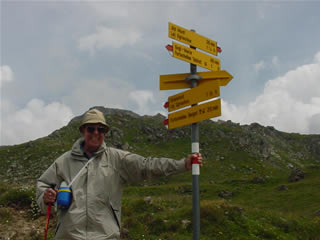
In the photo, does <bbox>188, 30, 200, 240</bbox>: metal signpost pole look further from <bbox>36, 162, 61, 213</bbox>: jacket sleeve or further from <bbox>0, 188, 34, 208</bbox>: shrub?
<bbox>0, 188, 34, 208</bbox>: shrub

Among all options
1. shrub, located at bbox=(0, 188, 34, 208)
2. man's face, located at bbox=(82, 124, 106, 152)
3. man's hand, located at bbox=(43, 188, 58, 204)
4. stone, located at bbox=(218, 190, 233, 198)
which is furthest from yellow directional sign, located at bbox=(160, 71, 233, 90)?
stone, located at bbox=(218, 190, 233, 198)

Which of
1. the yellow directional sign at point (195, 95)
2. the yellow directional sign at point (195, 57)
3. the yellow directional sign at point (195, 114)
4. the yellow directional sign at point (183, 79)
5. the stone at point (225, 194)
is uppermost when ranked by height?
the yellow directional sign at point (195, 57)

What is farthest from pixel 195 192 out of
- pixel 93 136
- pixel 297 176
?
pixel 297 176

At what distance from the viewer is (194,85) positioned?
15.8 ft

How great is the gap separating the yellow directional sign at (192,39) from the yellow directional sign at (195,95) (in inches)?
34.2

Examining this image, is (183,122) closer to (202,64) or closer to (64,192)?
(202,64)

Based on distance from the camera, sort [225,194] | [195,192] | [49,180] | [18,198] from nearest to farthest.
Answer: [49,180]
[195,192]
[18,198]
[225,194]

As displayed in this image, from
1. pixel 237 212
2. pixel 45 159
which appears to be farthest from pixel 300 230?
pixel 45 159

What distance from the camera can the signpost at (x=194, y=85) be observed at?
4.26 m

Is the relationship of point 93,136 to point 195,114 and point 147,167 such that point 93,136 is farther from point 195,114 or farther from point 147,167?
point 195,114

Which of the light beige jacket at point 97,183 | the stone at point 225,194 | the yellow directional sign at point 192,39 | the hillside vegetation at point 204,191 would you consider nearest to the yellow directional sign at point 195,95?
the yellow directional sign at point 192,39

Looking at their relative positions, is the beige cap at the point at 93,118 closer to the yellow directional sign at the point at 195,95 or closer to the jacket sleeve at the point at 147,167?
the jacket sleeve at the point at 147,167

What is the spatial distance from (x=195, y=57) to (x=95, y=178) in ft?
9.17

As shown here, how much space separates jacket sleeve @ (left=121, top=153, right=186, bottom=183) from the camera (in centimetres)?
382
